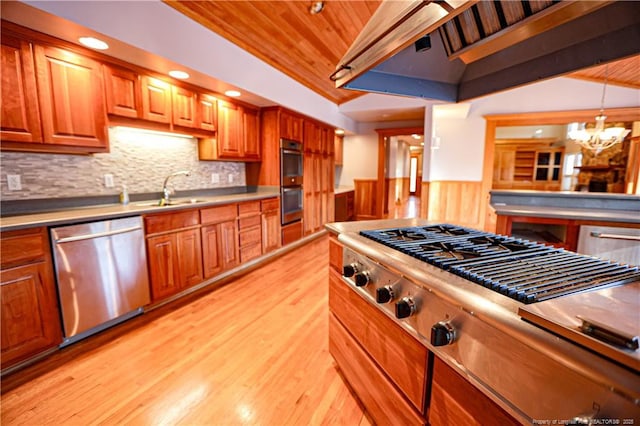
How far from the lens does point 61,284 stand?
1796mm

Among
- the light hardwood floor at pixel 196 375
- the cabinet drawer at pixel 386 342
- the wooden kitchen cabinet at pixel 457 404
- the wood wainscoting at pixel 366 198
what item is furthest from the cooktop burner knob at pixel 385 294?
the wood wainscoting at pixel 366 198

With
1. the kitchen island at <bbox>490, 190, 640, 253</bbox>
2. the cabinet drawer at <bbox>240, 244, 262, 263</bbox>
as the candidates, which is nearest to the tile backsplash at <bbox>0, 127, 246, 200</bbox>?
the cabinet drawer at <bbox>240, 244, 262, 263</bbox>

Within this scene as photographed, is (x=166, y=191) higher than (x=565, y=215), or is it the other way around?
(x=166, y=191)

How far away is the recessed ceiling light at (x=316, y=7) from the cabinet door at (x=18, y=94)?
6.68 feet

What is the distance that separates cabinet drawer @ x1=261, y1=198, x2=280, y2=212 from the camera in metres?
3.63

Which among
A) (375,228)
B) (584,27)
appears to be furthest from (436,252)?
(584,27)

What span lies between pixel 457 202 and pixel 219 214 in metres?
4.27

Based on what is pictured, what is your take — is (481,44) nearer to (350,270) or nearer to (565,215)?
(350,270)

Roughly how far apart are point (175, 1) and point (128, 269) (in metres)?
2.16

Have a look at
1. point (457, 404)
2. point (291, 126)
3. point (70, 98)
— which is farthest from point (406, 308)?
point (291, 126)

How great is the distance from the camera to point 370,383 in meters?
1.23

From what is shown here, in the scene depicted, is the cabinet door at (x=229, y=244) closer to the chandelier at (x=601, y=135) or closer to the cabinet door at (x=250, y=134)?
the cabinet door at (x=250, y=134)

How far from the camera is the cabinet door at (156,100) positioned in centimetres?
243

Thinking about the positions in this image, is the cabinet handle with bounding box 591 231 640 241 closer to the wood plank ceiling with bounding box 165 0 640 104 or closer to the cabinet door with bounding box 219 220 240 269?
the wood plank ceiling with bounding box 165 0 640 104
